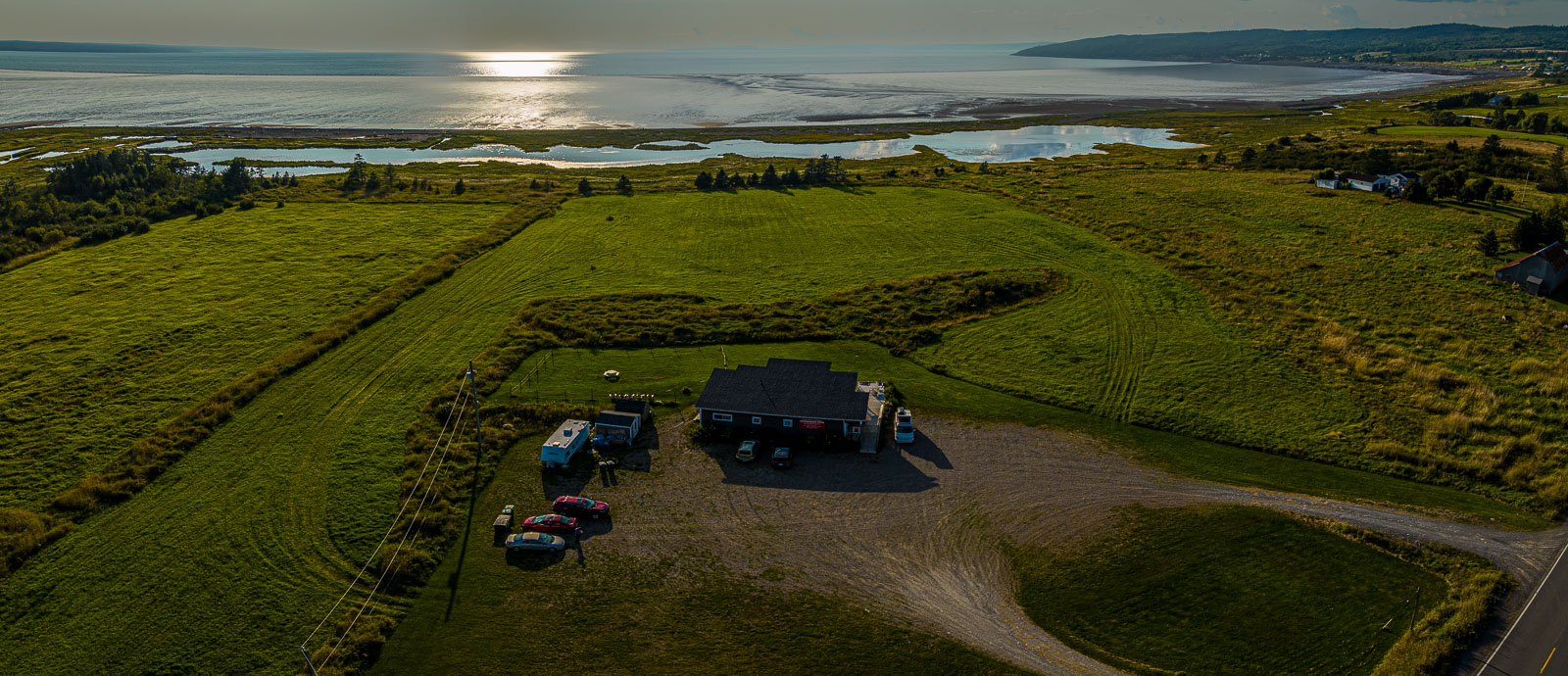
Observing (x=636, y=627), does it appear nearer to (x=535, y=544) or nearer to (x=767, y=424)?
(x=535, y=544)

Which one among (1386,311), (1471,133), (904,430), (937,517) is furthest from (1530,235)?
Result: (1471,133)

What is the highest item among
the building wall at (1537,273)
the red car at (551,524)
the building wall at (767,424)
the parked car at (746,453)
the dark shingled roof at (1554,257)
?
the dark shingled roof at (1554,257)

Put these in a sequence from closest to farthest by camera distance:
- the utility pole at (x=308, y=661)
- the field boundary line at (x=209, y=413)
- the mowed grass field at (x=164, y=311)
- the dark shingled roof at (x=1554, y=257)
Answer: the utility pole at (x=308, y=661) → the field boundary line at (x=209, y=413) → the mowed grass field at (x=164, y=311) → the dark shingled roof at (x=1554, y=257)

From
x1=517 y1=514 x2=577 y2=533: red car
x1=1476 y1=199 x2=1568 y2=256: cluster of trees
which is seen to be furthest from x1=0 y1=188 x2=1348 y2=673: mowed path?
x1=1476 y1=199 x2=1568 y2=256: cluster of trees

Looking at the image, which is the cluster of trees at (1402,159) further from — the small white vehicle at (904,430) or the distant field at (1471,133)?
the small white vehicle at (904,430)

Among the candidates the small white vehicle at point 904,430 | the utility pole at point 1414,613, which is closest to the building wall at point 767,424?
the small white vehicle at point 904,430

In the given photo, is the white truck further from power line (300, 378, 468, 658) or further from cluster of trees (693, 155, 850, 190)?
cluster of trees (693, 155, 850, 190)
